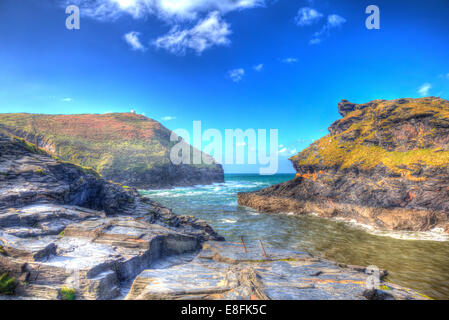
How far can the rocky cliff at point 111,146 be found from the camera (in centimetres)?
8756

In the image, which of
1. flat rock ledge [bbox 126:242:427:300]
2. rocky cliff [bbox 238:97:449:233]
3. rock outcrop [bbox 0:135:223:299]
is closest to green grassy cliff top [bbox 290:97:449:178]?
rocky cliff [bbox 238:97:449:233]

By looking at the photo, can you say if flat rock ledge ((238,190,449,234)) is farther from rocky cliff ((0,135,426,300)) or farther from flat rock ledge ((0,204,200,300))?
flat rock ledge ((0,204,200,300))

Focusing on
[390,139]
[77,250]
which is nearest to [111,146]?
[77,250]

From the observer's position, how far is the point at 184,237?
505 inches

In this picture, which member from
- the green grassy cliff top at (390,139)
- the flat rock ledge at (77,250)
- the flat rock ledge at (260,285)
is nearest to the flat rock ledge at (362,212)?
the green grassy cliff top at (390,139)

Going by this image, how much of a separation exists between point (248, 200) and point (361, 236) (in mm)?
21899

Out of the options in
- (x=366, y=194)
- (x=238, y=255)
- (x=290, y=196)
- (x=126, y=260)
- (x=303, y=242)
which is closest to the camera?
(x=126, y=260)

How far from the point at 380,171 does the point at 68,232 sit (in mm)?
32315

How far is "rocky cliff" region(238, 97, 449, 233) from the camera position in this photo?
832 inches

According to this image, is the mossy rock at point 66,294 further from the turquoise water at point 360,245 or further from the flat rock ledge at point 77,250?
the turquoise water at point 360,245

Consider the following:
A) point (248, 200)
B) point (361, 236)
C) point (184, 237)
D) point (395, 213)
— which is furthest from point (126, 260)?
point (248, 200)

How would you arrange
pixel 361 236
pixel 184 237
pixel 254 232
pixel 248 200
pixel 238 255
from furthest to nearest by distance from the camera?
pixel 248 200 < pixel 254 232 < pixel 361 236 < pixel 184 237 < pixel 238 255

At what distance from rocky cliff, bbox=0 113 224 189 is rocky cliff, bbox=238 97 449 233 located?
68906 millimetres
